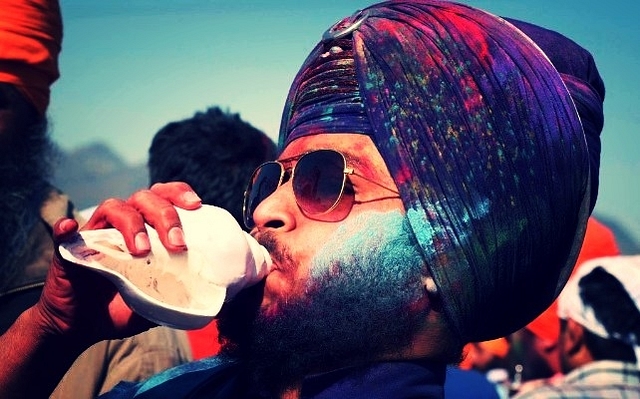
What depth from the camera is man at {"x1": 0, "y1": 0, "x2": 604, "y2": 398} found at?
2.08 metres

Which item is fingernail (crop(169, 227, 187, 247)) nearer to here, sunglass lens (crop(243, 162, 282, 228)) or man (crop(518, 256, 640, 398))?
sunglass lens (crop(243, 162, 282, 228))

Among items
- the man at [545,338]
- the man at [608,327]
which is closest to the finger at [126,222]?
the man at [608,327]

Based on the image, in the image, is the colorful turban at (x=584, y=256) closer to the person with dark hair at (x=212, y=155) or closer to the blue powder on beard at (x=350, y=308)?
the person with dark hair at (x=212, y=155)

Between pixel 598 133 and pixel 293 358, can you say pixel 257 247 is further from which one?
pixel 598 133

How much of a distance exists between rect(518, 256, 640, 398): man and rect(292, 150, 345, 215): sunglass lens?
1.89 m

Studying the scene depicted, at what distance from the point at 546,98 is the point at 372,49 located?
0.47 metres

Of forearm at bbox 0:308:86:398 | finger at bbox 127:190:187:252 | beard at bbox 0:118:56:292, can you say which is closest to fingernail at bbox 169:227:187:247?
finger at bbox 127:190:187:252

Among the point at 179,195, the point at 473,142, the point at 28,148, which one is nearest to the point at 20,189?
the point at 28,148

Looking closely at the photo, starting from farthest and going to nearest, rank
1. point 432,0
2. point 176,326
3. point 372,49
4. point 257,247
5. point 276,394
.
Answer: point 432,0
point 372,49
point 276,394
point 257,247
point 176,326

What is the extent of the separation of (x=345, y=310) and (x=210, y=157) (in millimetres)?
2305

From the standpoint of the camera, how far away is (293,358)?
2.09m

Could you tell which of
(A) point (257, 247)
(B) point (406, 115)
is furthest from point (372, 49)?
(A) point (257, 247)

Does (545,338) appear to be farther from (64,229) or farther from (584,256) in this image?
(64,229)

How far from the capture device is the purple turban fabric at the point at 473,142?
214cm
